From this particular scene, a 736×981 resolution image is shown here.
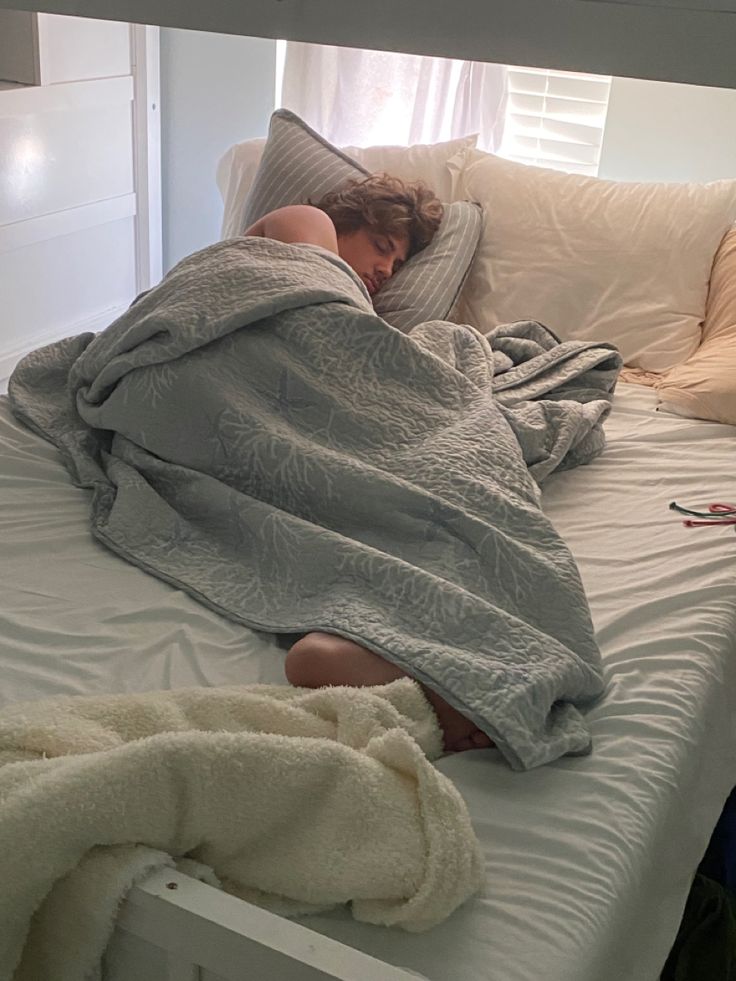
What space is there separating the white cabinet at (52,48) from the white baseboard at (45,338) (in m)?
0.64

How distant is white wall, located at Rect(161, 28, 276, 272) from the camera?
10.2 ft

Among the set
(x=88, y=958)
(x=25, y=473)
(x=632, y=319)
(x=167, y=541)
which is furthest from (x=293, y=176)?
(x=88, y=958)

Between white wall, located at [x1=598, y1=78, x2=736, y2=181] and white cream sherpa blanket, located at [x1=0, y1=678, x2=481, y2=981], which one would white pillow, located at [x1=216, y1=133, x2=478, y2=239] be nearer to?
white wall, located at [x1=598, y1=78, x2=736, y2=181]

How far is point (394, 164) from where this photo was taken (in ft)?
8.33

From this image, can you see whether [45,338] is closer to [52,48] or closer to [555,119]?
[52,48]

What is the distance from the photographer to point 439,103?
9.25 ft

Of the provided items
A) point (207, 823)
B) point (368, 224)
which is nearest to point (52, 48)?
point (368, 224)

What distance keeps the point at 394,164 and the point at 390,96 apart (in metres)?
0.43

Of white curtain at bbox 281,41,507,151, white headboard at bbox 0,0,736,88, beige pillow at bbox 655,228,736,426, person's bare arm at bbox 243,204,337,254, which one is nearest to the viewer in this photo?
white headboard at bbox 0,0,736,88

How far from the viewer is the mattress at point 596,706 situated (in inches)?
35.3

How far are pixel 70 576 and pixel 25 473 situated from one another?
313 mm

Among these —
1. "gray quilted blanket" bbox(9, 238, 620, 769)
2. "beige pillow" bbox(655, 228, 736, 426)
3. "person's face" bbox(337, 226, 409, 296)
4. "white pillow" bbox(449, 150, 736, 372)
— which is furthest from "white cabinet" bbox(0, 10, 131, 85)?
"beige pillow" bbox(655, 228, 736, 426)

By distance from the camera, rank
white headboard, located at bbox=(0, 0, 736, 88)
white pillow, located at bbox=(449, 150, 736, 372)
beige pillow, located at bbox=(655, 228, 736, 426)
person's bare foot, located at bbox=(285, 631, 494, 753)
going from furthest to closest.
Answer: white pillow, located at bbox=(449, 150, 736, 372), beige pillow, located at bbox=(655, 228, 736, 426), person's bare foot, located at bbox=(285, 631, 494, 753), white headboard, located at bbox=(0, 0, 736, 88)

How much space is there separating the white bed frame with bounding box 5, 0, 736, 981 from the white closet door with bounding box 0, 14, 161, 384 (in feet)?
6.67
